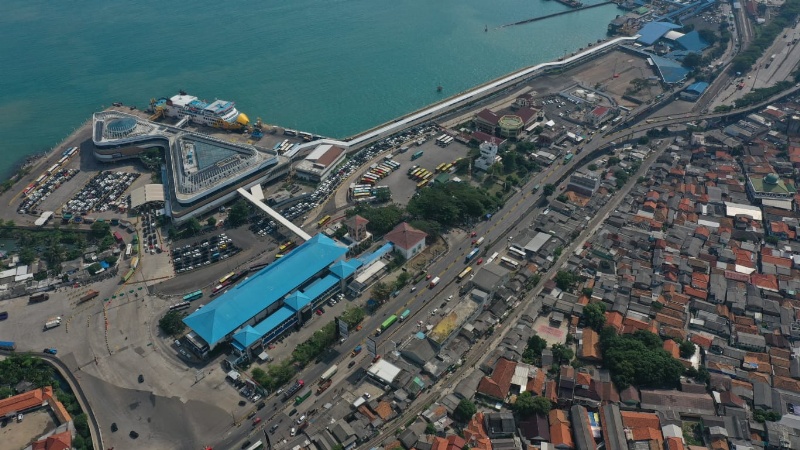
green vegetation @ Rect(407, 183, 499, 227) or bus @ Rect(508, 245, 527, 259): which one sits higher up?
green vegetation @ Rect(407, 183, 499, 227)

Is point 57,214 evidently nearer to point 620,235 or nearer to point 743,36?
point 620,235

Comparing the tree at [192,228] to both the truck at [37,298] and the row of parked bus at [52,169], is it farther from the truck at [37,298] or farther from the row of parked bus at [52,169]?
the row of parked bus at [52,169]

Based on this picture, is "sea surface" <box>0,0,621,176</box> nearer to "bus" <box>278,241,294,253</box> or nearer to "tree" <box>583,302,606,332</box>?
"bus" <box>278,241,294,253</box>

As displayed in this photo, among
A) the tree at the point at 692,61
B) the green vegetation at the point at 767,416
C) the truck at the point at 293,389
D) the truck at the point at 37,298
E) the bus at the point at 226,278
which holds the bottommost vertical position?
the green vegetation at the point at 767,416

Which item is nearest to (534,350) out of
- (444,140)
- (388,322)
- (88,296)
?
(388,322)

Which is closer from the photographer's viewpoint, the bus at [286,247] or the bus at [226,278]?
the bus at [226,278]

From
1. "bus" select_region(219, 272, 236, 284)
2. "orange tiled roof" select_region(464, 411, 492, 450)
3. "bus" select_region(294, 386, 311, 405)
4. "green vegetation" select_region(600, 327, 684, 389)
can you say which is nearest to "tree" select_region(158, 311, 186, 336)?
"bus" select_region(219, 272, 236, 284)

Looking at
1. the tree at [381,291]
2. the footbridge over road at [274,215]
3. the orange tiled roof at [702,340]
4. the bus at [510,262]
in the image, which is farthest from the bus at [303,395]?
the orange tiled roof at [702,340]
